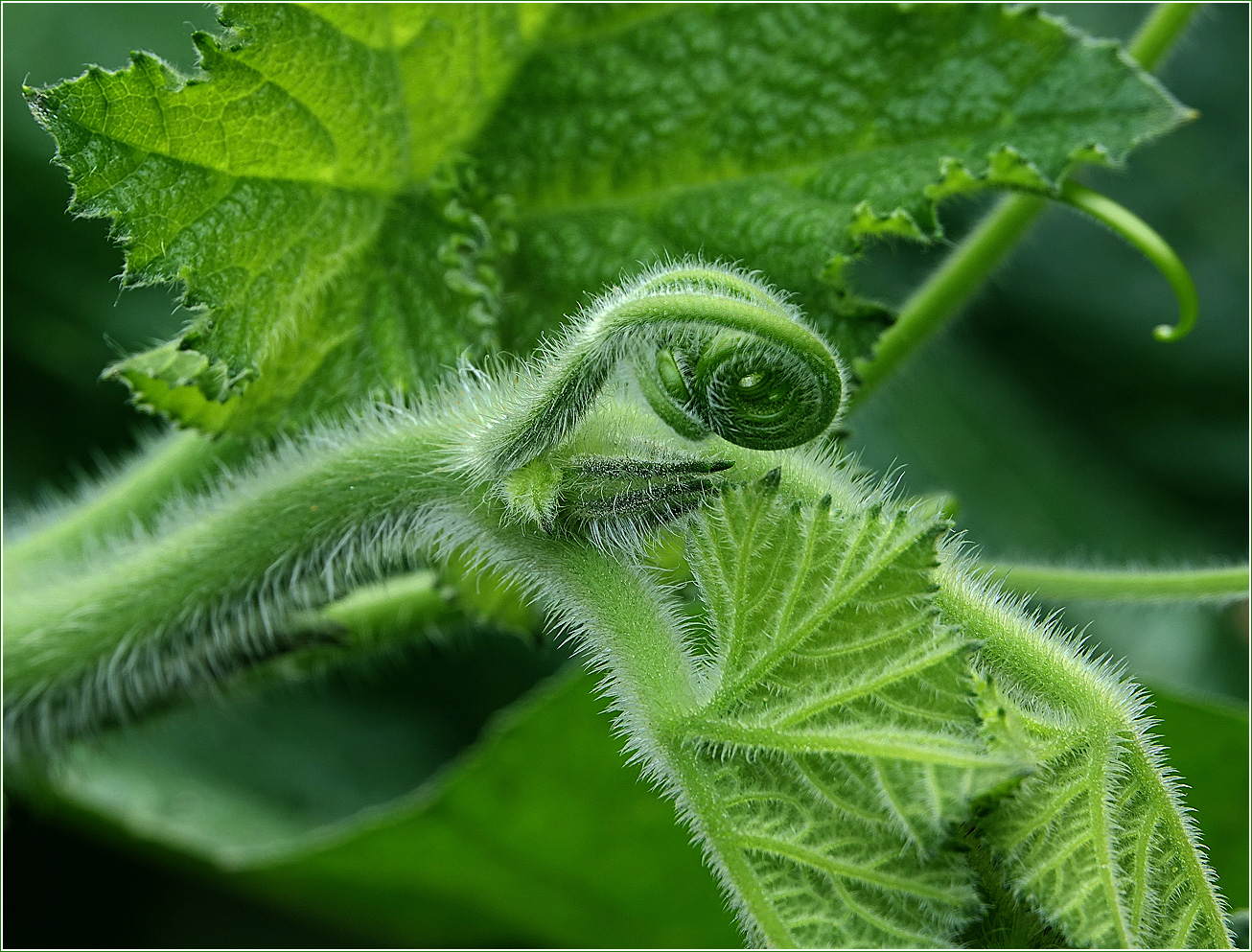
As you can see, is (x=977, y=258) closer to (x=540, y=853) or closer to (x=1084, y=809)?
(x=1084, y=809)

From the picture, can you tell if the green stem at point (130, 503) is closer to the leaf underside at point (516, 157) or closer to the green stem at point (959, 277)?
the leaf underside at point (516, 157)

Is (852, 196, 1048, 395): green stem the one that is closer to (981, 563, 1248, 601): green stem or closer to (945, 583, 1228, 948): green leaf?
(981, 563, 1248, 601): green stem

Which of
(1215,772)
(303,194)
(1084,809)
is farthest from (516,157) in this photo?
(1215,772)

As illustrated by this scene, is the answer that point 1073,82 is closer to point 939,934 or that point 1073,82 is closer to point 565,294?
point 565,294

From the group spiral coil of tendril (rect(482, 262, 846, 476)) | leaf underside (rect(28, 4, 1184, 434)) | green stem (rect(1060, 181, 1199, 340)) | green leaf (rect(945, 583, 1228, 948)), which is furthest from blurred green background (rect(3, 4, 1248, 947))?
spiral coil of tendril (rect(482, 262, 846, 476))

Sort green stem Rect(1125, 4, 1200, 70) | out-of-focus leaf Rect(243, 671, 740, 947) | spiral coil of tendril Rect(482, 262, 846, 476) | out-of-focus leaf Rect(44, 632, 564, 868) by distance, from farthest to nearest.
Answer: out-of-focus leaf Rect(44, 632, 564, 868) → out-of-focus leaf Rect(243, 671, 740, 947) → green stem Rect(1125, 4, 1200, 70) → spiral coil of tendril Rect(482, 262, 846, 476)
